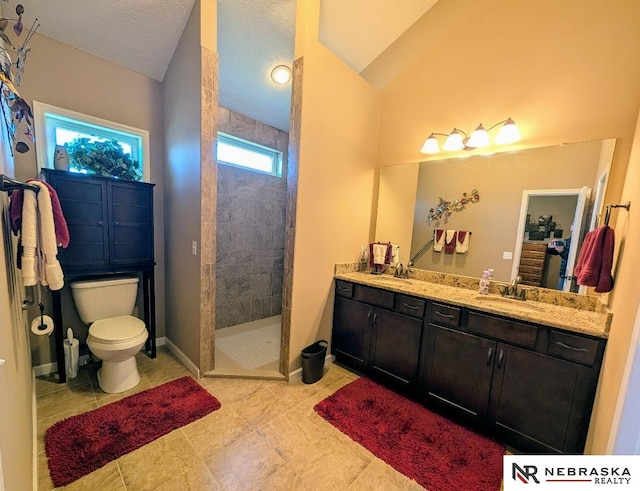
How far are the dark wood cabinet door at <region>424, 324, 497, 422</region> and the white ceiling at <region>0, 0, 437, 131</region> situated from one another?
261 cm

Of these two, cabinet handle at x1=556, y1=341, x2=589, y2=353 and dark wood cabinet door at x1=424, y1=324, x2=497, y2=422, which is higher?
cabinet handle at x1=556, y1=341, x2=589, y2=353

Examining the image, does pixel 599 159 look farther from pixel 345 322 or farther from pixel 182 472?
pixel 182 472

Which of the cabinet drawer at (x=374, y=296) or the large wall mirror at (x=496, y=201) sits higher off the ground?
the large wall mirror at (x=496, y=201)

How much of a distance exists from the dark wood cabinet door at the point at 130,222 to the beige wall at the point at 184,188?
21 centimetres

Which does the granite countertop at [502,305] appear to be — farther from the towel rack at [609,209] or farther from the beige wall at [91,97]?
the beige wall at [91,97]

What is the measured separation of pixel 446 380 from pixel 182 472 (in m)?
1.76

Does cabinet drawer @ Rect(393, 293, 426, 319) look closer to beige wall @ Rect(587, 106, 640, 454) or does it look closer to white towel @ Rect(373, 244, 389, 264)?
white towel @ Rect(373, 244, 389, 264)

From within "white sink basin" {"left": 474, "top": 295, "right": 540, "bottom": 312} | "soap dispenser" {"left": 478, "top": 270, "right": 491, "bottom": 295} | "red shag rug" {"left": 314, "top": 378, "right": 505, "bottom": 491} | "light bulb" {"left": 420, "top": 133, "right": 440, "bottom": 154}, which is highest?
"light bulb" {"left": 420, "top": 133, "right": 440, "bottom": 154}

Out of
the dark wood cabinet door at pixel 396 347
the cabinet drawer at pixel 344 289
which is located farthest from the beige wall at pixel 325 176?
the dark wood cabinet door at pixel 396 347

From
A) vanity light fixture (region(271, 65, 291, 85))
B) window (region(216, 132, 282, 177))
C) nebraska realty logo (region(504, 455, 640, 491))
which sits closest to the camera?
nebraska realty logo (region(504, 455, 640, 491))

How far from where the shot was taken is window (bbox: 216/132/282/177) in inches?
122

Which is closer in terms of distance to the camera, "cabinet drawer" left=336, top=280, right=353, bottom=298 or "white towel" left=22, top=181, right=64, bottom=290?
"white towel" left=22, top=181, right=64, bottom=290

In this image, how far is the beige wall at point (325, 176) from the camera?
6.95 feet

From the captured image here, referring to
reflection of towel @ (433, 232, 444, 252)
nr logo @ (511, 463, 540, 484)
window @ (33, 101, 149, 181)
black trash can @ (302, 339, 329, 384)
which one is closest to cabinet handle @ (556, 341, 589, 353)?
Answer: nr logo @ (511, 463, 540, 484)
